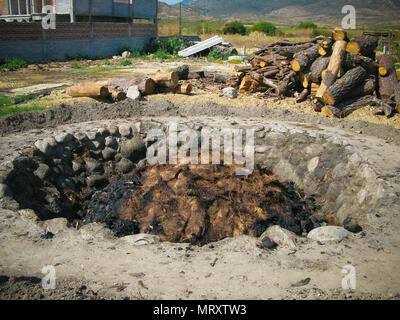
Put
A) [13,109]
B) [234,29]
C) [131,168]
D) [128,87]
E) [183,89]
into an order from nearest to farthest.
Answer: [131,168], [13,109], [128,87], [183,89], [234,29]

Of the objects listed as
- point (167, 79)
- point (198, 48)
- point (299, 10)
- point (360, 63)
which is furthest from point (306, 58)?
point (299, 10)

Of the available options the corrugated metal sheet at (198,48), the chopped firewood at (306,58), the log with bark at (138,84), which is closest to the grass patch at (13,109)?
the log with bark at (138,84)

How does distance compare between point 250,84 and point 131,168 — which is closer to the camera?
point 131,168

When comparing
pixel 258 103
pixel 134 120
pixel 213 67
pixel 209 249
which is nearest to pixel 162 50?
pixel 213 67

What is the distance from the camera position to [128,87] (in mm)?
8016

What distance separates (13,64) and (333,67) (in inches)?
430

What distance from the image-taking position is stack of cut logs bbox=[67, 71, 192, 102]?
24.6 feet

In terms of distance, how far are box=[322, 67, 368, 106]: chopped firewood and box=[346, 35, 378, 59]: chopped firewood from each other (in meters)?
0.46

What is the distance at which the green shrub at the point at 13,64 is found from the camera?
12.4m

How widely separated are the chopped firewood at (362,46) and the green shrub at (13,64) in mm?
11031

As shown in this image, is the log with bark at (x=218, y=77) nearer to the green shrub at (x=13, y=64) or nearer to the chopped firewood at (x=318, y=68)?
the chopped firewood at (x=318, y=68)

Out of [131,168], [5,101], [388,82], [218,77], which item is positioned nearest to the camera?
[131,168]

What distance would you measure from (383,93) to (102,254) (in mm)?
6868

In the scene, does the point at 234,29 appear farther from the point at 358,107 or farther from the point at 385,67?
the point at 358,107
